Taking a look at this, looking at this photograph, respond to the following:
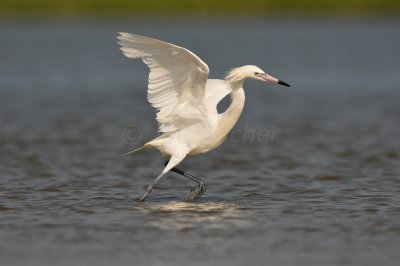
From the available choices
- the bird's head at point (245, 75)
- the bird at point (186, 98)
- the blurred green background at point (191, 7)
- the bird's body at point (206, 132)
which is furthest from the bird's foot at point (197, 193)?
the blurred green background at point (191, 7)

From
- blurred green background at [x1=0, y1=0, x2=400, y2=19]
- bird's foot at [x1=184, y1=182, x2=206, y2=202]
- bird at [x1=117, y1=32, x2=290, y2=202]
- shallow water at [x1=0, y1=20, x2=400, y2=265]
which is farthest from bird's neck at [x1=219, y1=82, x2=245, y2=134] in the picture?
blurred green background at [x1=0, y1=0, x2=400, y2=19]

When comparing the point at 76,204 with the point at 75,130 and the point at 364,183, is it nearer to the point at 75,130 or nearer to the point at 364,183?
the point at 364,183

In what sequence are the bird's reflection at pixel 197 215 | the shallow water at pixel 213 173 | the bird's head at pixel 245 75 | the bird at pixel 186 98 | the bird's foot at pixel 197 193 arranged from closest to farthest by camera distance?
the shallow water at pixel 213 173 → the bird's reflection at pixel 197 215 → the bird at pixel 186 98 → the bird's head at pixel 245 75 → the bird's foot at pixel 197 193

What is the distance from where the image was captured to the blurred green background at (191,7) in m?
45.7

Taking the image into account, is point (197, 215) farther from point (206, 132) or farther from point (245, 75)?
point (245, 75)

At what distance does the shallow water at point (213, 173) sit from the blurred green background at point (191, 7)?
16059 millimetres

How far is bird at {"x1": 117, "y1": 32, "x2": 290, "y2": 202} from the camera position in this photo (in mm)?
10039

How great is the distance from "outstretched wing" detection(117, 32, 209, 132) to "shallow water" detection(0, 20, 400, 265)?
3.35 feet

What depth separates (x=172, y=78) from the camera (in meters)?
10.3

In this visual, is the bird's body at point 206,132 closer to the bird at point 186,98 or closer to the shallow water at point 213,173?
the bird at point 186,98

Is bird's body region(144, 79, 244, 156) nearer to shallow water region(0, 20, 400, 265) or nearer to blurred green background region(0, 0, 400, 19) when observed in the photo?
shallow water region(0, 20, 400, 265)

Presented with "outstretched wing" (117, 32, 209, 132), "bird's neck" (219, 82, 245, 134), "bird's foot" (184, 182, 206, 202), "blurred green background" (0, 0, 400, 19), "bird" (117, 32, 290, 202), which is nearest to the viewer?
"outstretched wing" (117, 32, 209, 132)

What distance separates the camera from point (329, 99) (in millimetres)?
21500

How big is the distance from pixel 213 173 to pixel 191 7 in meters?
34.7
